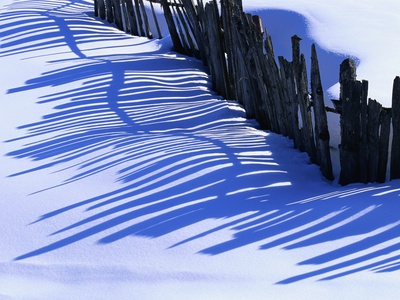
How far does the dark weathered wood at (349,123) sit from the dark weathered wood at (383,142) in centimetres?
16

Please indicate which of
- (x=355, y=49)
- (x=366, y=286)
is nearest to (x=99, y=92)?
(x=355, y=49)

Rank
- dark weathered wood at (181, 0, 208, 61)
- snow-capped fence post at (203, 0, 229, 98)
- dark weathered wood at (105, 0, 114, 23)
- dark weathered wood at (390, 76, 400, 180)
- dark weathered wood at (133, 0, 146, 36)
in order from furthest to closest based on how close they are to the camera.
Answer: dark weathered wood at (105, 0, 114, 23) < dark weathered wood at (133, 0, 146, 36) < dark weathered wood at (181, 0, 208, 61) < snow-capped fence post at (203, 0, 229, 98) < dark weathered wood at (390, 76, 400, 180)

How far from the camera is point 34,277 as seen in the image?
344 cm

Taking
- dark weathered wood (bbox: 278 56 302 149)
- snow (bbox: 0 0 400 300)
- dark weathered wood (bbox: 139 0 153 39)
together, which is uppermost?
dark weathered wood (bbox: 139 0 153 39)

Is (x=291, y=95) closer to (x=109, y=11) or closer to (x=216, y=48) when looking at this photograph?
(x=216, y=48)

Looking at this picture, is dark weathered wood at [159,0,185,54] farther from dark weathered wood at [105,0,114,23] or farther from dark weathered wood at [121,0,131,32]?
dark weathered wood at [105,0,114,23]

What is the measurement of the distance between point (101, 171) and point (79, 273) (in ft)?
4.12

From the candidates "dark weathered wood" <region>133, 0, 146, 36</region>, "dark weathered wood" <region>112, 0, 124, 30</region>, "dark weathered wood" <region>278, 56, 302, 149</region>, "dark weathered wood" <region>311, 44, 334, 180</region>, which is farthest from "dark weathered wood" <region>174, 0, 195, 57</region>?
"dark weathered wood" <region>311, 44, 334, 180</region>

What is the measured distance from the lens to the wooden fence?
15.2 feet

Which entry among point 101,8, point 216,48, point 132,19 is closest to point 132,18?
point 132,19

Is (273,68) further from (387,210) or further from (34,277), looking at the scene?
(34,277)

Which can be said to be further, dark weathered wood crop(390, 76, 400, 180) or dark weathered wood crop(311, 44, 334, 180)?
dark weathered wood crop(311, 44, 334, 180)

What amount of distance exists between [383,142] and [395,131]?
0.12m

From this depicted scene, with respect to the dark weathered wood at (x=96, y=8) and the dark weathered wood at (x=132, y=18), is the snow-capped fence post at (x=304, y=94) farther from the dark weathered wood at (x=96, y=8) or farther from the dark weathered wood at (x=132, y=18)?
the dark weathered wood at (x=96, y=8)
